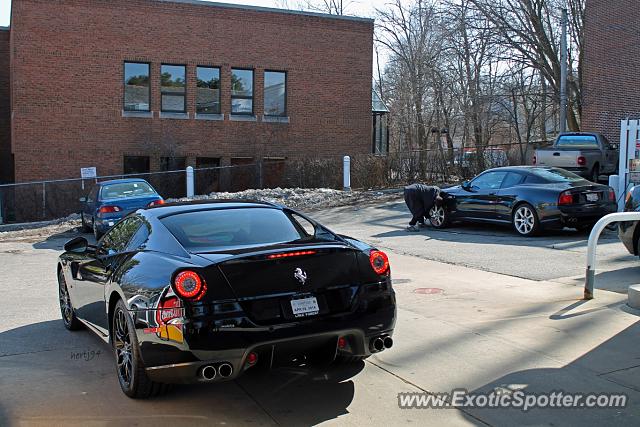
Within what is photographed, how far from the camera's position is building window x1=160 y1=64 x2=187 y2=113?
1136 inches

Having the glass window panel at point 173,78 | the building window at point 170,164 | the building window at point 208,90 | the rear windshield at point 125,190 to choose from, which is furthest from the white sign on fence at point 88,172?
the rear windshield at point 125,190

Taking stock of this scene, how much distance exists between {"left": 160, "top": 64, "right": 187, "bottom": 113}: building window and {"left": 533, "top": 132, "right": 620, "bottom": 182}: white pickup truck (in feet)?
50.5

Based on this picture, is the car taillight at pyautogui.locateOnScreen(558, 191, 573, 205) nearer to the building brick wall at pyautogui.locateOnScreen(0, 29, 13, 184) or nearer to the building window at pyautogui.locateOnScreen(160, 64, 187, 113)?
the building window at pyautogui.locateOnScreen(160, 64, 187, 113)

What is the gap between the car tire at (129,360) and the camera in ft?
15.6

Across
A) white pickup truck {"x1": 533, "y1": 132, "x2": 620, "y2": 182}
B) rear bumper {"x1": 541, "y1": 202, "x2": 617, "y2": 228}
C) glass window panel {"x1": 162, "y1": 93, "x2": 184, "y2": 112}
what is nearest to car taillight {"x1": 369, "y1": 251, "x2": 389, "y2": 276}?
rear bumper {"x1": 541, "y1": 202, "x2": 617, "y2": 228}

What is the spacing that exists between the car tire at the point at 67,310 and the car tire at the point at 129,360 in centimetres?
181

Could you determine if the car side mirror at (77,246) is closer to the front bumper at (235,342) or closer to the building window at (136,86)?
the front bumper at (235,342)

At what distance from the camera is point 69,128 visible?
2752 centimetres

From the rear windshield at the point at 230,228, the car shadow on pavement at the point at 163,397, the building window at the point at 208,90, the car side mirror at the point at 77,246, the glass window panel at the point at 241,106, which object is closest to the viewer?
the car shadow on pavement at the point at 163,397

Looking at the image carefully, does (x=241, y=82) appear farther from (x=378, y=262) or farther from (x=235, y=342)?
(x=235, y=342)

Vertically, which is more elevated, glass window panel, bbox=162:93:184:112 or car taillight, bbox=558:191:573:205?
glass window panel, bbox=162:93:184:112

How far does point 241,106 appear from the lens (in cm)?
3020

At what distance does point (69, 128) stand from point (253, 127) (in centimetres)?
779

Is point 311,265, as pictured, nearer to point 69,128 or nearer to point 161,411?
point 161,411
